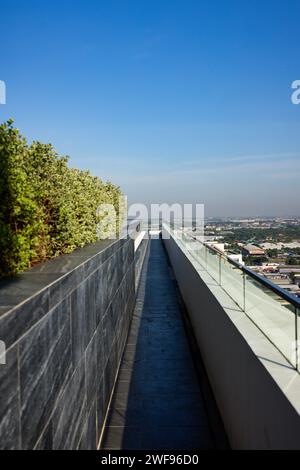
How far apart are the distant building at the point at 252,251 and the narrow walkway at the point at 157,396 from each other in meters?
1.95

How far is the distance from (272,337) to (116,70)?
12.0m

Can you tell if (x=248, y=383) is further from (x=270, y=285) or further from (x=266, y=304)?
(x=270, y=285)

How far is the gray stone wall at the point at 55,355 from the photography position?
60.9 inches

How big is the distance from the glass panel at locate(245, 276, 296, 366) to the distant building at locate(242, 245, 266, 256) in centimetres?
47

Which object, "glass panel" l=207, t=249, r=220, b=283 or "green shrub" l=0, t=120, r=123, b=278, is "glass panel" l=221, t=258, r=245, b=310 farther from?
"green shrub" l=0, t=120, r=123, b=278

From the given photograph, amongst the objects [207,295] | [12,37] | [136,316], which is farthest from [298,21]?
[136,316]

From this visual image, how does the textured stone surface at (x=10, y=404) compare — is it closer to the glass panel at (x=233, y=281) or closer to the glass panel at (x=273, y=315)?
the glass panel at (x=273, y=315)

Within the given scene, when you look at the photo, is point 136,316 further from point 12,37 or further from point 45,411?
point 45,411

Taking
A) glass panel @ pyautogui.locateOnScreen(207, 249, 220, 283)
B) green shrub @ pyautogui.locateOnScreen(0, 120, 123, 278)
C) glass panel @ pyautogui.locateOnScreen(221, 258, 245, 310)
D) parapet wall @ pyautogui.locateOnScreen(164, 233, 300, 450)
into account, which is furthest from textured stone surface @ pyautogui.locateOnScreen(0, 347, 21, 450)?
glass panel @ pyautogui.locateOnScreen(207, 249, 220, 283)

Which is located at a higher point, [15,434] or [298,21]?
[298,21]

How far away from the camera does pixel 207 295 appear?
5.23 metres

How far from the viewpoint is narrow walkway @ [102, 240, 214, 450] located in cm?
380
